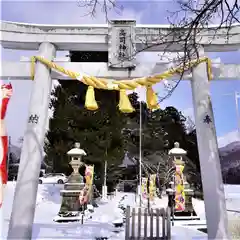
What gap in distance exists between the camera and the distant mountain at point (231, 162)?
49.2ft

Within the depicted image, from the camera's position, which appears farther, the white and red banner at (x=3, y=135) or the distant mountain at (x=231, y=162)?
the distant mountain at (x=231, y=162)

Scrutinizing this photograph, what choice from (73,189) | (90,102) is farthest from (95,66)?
(73,189)

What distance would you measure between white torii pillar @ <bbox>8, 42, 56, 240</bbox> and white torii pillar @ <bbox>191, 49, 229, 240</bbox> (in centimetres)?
297

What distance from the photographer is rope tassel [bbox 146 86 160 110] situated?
518 centimetres

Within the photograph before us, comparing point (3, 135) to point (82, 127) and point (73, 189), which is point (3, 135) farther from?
point (82, 127)

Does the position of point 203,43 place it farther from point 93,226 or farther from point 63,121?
point 63,121

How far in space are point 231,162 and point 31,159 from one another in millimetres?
13588

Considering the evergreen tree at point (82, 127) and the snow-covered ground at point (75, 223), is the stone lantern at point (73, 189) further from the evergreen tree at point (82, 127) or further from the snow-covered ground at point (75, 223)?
the evergreen tree at point (82, 127)

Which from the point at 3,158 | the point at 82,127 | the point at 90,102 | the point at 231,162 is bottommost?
the point at 3,158

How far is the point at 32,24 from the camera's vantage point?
217 inches

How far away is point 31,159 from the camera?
485 cm

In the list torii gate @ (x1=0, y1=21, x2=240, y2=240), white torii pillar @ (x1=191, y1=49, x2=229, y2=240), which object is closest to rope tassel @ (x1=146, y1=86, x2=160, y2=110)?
torii gate @ (x1=0, y1=21, x2=240, y2=240)

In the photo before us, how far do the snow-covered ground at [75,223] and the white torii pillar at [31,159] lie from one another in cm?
130

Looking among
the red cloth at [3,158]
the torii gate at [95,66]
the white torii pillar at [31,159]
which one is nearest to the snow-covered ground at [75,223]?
the white torii pillar at [31,159]
